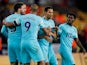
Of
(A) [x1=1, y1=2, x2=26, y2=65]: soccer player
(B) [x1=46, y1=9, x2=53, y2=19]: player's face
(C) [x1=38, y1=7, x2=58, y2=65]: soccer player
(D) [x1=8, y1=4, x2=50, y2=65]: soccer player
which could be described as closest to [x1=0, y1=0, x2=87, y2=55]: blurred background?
(C) [x1=38, y1=7, x2=58, y2=65]: soccer player

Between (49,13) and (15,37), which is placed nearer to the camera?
(15,37)

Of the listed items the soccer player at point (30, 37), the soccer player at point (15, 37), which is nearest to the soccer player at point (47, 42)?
the soccer player at point (15, 37)

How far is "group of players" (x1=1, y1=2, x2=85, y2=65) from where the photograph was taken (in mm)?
12102

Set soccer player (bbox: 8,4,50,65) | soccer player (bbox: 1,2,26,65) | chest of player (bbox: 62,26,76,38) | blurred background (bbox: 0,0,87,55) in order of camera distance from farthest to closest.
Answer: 1. blurred background (bbox: 0,0,87,55)
2. chest of player (bbox: 62,26,76,38)
3. soccer player (bbox: 1,2,26,65)
4. soccer player (bbox: 8,4,50,65)

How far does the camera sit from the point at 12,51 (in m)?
13.4

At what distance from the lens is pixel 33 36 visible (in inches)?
476

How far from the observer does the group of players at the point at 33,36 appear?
12102mm

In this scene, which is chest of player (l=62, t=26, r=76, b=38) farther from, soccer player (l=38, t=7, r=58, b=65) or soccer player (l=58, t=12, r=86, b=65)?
soccer player (l=38, t=7, r=58, b=65)

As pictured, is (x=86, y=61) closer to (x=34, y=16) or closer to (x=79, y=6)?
(x=34, y=16)

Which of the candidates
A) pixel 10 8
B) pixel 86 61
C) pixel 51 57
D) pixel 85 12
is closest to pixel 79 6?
pixel 85 12

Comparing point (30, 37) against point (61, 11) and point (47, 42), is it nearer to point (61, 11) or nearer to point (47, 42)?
point (47, 42)

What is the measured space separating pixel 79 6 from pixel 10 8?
17.7 feet

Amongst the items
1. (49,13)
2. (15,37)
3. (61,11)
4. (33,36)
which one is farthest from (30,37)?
(61,11)

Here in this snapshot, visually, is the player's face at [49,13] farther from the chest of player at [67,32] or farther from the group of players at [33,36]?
the chest of player at [67,32]
